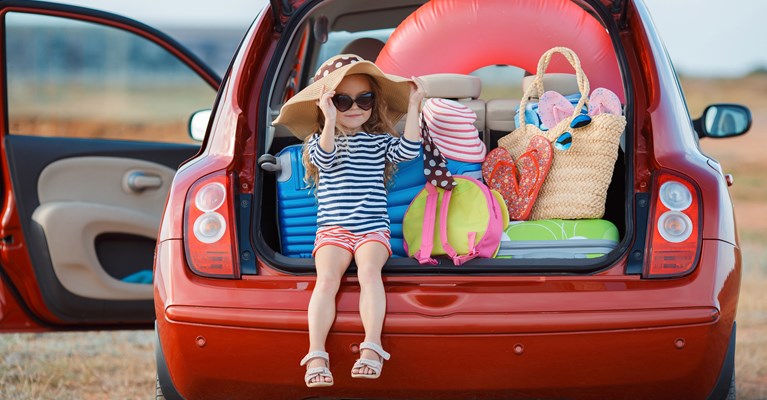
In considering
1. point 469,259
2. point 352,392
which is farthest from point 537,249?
point 352,392

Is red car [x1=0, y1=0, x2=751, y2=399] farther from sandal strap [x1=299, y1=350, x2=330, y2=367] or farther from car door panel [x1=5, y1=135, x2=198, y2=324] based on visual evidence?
car door panel [x1=5, y1=135, x2=198, y2=324]

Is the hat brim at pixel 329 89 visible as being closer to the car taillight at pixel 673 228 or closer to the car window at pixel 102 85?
the car taillight at pixel 673 228

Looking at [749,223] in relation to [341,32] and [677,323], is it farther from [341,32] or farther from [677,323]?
[677,323]

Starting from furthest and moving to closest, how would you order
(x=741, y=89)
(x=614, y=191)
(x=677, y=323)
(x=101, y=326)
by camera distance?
(x=741, y=89), (x=101, y=326), (x=614, y=191), (x=677, y=323)

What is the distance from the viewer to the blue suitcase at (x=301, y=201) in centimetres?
356

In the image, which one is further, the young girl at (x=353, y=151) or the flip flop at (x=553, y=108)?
the flip flop at (x=553, y=108)

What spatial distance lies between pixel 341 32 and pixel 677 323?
3.15m

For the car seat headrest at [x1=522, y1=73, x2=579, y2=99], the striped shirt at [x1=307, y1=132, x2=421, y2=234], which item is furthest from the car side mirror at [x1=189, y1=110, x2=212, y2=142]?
the car seat headrest at [x1=522, y1=73, x2=579, y2=99]

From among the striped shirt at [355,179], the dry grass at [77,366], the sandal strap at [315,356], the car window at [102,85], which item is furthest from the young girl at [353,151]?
the car window at [102,85]

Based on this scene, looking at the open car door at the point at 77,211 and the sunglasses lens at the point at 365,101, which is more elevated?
the sunglasses lens at the point at 365,101

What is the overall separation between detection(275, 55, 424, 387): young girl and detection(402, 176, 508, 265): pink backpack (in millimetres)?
114

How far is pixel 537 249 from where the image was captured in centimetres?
340

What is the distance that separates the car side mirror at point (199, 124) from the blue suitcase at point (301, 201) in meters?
1.00

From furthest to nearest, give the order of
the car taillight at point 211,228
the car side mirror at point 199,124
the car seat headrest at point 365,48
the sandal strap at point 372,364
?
1. the car seat headrest at point 365,48
2. the car side mirror at point 199,124
3. the car taillight at point 211,228
4. the sandal strap at point 372,364
